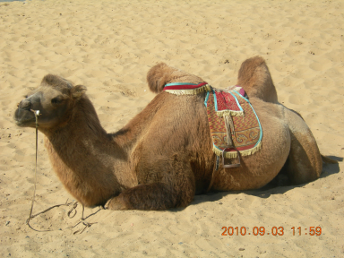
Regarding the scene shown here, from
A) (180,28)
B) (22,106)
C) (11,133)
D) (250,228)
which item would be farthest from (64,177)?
(180,28)

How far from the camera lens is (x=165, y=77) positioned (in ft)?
14.0

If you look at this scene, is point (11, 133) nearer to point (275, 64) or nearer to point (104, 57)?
point (104, 57)

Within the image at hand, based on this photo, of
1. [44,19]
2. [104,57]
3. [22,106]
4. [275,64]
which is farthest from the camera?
[44,19]

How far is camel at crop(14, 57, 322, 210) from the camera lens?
11.9 ft

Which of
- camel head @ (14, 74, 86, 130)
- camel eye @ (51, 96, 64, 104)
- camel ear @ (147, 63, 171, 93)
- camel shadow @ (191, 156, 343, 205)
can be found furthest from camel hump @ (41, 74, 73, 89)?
camel shadow @ (191, 156, 343, 205)

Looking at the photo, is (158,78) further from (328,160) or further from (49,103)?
(328,160)

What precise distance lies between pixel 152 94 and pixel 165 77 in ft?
10.8

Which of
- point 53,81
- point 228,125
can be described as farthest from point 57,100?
point 228,125

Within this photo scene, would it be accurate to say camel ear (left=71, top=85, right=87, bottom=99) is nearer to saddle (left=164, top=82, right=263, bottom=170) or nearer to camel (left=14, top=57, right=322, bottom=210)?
camel (left=14, top=57, right=322, bottom=210)

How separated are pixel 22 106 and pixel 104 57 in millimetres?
6405

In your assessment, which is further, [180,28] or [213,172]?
[180,28]

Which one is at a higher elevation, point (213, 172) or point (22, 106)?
point (22, 106)

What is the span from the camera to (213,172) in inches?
161
